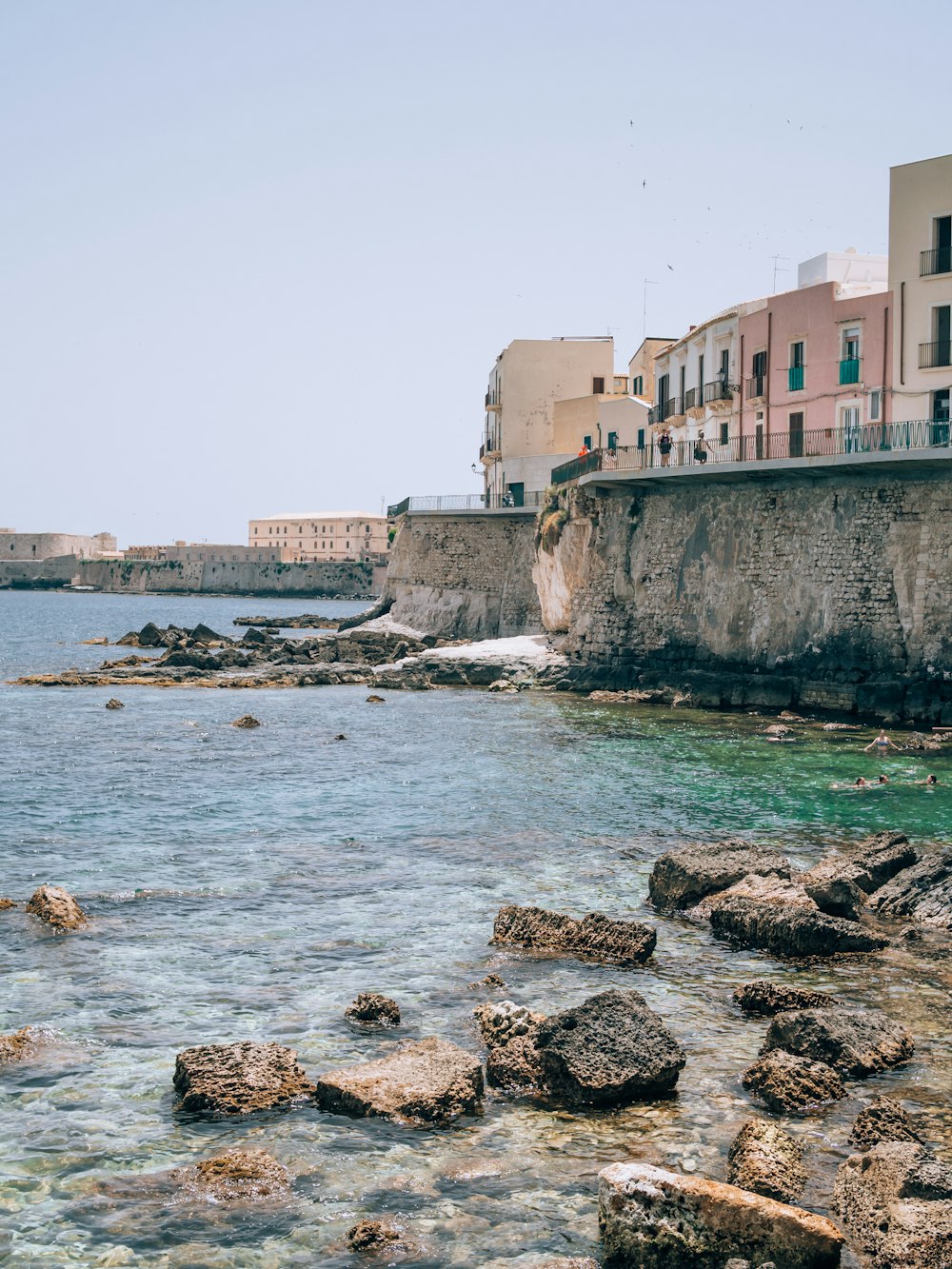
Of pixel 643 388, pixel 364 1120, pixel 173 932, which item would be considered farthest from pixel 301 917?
pixel 643 388

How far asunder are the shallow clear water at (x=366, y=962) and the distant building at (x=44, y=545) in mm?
125082

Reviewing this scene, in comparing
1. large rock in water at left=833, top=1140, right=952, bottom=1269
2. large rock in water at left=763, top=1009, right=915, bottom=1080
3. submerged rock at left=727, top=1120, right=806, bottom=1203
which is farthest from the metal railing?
large rock in water at left=833, top=1140, right=952, bottom=1269

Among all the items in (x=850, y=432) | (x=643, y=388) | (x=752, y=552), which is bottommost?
(x=752, y=552)

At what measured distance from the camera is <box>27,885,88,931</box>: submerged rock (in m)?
13.3

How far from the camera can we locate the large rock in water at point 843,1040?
31.4 ft

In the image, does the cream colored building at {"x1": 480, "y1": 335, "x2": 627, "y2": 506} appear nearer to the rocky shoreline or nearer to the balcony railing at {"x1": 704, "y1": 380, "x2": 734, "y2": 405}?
the balcony railing at {"x1": 704, "y1": 380, "x2": 734, "y2": 405}

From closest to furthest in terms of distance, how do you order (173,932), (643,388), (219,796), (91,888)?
(173,932)
(91,888)
(219,796)
(643,388)

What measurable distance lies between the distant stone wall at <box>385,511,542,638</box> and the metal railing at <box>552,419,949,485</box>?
6968 mm

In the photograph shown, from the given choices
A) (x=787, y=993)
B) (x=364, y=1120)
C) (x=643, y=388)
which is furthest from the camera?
(x=643, y=388)

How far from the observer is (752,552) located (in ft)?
111

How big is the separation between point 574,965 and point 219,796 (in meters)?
11.2

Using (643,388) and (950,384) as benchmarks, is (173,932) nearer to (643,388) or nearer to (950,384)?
(950,384)

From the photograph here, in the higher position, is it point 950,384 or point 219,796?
point 950,384

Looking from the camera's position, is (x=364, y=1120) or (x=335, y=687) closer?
(x=364, y=1120)
